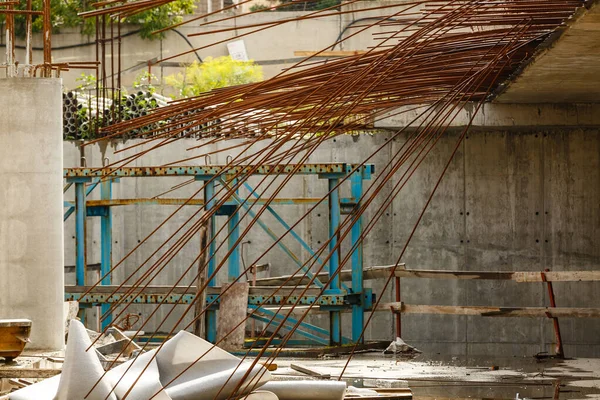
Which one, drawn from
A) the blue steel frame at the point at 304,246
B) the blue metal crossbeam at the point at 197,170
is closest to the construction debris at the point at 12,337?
the blue metal crossbeam at the point at 197,170

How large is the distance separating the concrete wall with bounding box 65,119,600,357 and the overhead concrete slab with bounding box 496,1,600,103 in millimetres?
1581

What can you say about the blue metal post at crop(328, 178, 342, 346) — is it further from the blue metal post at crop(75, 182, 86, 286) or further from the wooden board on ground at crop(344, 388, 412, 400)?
the wooden board on ground at crop(344, 388, 412, 400)

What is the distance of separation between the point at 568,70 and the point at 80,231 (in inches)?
250

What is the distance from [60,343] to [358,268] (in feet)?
12.8

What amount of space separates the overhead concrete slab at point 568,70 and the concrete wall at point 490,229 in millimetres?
1581

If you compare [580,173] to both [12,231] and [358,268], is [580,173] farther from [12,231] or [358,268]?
[12,231]

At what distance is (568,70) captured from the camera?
29.6 feet

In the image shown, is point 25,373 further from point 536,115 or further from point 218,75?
point 218,75

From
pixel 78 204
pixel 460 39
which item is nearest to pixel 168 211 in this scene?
pixel 78 204

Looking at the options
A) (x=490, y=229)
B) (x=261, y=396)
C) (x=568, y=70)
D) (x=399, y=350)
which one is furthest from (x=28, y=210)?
(x=490, y=229)

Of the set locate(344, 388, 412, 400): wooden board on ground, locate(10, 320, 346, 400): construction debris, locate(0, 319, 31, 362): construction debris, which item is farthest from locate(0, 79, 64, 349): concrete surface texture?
locate(10, 320, 346, 400): construction debris

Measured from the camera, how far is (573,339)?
14.6 meters

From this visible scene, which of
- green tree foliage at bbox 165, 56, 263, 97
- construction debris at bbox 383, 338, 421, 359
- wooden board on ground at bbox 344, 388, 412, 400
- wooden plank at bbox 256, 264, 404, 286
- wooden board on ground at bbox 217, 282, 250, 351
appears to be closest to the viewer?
wooden board on ground at bbox 344, 388, 412, 400

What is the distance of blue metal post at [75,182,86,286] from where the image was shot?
1280cm
